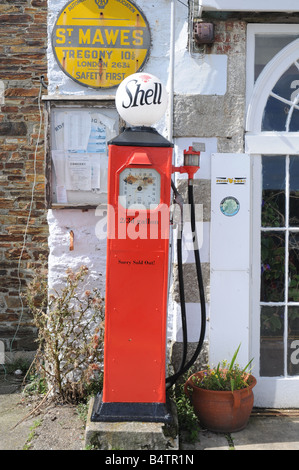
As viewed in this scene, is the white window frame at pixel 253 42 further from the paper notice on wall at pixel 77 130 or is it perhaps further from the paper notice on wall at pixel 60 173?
the paper notice on wall at pixel 60 173

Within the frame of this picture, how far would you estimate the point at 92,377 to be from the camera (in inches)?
161

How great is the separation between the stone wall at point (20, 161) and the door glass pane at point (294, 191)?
2551mm

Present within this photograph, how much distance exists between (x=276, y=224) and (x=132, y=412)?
6.04ft

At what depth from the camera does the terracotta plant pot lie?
3.63 meters

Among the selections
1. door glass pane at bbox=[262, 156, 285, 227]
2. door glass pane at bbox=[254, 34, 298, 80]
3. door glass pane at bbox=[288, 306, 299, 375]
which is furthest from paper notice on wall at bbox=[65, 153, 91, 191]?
door glass pane at bbox=[288, 306, 299, 375]

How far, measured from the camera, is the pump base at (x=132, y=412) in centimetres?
328

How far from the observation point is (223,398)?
143 inches

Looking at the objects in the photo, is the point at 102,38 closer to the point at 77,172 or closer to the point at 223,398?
the point at 77,172

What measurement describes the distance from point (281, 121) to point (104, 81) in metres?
1.41

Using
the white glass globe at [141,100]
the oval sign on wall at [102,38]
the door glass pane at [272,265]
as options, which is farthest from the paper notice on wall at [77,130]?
the door glass pane at [272,265]

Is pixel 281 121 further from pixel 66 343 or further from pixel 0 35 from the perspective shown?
pixel 0 35

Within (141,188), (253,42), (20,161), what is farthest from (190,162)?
(20,161)

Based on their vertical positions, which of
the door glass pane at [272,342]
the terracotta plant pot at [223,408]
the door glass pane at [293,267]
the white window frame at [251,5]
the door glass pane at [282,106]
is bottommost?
the terracotta plant pot at [223,408]

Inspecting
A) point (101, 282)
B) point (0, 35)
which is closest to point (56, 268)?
point (101, 282)
